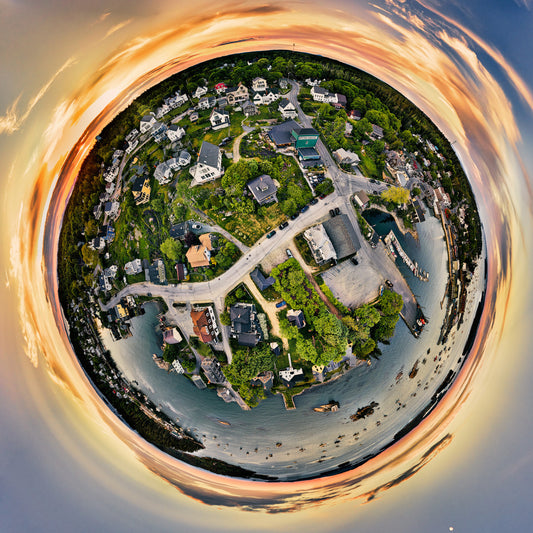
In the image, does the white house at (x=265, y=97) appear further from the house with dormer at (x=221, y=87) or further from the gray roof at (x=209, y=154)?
the gray roof at (x=209, y=154)

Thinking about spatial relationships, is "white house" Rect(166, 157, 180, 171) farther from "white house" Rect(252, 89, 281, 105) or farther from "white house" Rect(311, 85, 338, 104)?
"white house" Rect(311, 85, 338, 104)

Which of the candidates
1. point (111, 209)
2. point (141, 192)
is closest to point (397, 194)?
point (141, 192)

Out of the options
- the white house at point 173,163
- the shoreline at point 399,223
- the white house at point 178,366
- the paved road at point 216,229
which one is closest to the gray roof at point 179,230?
the paved road at point 216,229

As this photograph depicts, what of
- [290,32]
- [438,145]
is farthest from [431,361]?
[290,32]

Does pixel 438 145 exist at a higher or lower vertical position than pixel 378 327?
higher

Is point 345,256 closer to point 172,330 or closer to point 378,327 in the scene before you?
point 378,327

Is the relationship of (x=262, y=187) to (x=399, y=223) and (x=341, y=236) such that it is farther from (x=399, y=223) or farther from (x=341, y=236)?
(x=399, y=223)
